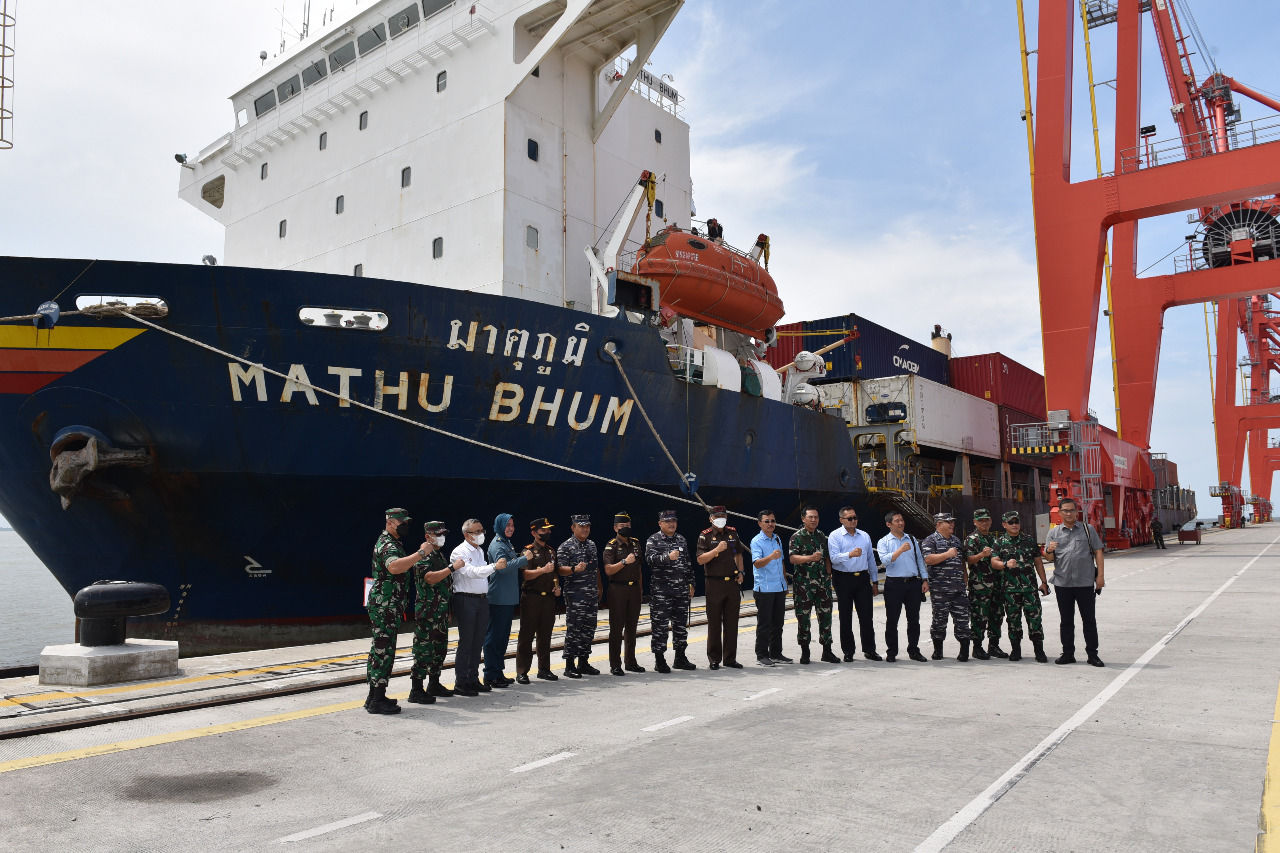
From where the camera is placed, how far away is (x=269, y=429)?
33.0ft

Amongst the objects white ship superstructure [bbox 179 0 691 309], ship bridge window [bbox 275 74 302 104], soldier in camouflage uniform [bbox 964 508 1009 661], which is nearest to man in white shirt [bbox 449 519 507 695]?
soldier in camouflage uniform [bbox 964 508 1009 661]

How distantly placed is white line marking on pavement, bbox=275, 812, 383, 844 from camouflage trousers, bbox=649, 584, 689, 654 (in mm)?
4150

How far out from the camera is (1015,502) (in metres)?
28.7

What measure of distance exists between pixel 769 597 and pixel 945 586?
1.84m

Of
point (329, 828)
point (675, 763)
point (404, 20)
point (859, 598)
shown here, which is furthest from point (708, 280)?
point (329, 828)

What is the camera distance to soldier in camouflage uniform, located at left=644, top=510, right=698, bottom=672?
7.68m

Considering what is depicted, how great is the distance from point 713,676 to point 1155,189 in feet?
84.1

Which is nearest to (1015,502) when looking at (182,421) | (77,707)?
(182,421)

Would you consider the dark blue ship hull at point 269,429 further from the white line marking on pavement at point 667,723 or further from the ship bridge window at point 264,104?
the ship bridge window at point 264,104

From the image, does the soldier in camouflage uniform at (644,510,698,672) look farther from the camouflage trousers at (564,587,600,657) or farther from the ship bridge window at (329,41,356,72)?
the ship bridge window at (329,41,356,72)

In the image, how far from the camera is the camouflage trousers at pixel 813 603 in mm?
8227

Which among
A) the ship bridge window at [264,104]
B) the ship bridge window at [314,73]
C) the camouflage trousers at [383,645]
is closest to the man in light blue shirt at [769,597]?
the camouflage trousers at [383,645]

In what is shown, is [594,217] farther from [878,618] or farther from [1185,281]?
[1185,281]

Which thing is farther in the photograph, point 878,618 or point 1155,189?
point 1155,189
